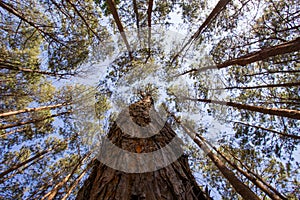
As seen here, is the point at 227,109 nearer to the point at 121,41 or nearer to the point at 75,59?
the point at 121,41

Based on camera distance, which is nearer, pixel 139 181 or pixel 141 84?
pixel 139 181

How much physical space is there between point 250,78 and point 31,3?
794cm

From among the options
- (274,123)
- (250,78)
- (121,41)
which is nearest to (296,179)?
(274,123)

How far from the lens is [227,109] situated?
754 centimetres

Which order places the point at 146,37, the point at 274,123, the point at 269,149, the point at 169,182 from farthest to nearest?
the point at 146,37, the point at 274,123, the point at 269,149, the point at 169,182

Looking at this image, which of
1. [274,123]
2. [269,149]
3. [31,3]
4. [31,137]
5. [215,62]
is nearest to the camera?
[31,3]

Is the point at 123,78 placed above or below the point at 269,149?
above

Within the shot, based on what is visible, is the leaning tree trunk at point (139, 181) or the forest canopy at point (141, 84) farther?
the forest canopy at point (141, 84)

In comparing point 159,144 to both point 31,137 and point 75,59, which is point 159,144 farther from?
point 31,137

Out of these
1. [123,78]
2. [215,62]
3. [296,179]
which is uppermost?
[215,62]

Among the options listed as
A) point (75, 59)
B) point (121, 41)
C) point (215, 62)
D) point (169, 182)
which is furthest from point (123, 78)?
point (169, 182)

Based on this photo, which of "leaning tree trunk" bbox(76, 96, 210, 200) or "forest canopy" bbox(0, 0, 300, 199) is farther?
"forest canopy" bbox(0, 0, 300, 199)

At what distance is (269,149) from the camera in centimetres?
624

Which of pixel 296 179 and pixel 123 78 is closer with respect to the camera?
pixel 296 179
